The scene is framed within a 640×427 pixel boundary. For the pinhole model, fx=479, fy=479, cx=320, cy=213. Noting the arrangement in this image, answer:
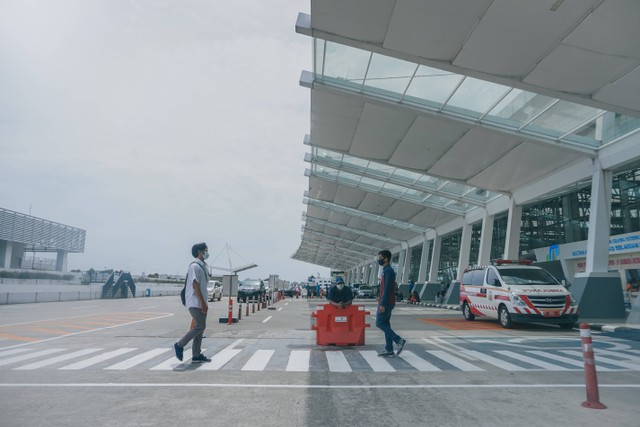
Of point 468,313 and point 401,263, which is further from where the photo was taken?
point 401,263

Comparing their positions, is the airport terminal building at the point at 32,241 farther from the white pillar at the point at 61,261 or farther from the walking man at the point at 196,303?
the walking man at the point at 196,303

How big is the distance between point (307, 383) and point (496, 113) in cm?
1563

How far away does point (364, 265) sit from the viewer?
Answer: 87.8 meters

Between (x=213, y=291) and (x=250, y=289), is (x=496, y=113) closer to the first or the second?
(x=250, y=289)

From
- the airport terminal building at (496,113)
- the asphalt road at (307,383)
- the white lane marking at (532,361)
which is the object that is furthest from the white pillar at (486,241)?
the white lane marking at (532,361)

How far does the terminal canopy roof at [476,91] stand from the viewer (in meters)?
12.3

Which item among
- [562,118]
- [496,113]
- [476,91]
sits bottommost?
[562,118]

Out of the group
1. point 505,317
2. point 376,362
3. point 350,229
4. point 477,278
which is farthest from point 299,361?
point 350,229

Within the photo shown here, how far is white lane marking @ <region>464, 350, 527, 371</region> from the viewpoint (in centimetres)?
795

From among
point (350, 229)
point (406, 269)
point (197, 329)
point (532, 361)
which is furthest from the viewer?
point (350, 229)

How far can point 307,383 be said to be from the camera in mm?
6691

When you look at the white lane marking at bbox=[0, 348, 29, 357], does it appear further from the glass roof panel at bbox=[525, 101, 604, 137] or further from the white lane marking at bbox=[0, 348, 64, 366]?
the glass roof panel at bbox=[525, 101, 604, 137]

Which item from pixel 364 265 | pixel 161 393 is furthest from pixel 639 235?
pixel 364 265

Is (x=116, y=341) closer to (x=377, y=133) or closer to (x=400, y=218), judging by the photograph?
(x=377, y=133)
